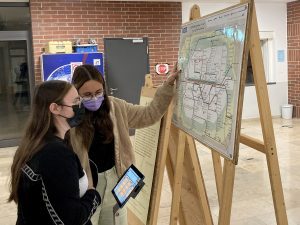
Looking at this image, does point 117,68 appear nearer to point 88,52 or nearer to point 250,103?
point 88,52

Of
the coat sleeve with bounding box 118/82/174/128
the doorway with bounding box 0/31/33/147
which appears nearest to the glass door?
the doorway with bounding box 0/31/33/147

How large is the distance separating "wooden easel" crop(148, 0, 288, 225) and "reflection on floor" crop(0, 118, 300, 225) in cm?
94

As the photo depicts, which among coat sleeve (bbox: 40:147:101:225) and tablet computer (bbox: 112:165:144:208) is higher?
coat sleeve (bbox: 40:147:101:225)

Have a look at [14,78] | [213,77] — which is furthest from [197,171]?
[14,78]

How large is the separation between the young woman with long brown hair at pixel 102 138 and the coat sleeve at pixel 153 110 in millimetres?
171

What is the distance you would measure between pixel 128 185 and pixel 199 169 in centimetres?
64

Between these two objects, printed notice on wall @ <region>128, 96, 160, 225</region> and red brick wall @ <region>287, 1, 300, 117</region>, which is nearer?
printed notice on wall @ <region>128, 96, 160, 225</region>

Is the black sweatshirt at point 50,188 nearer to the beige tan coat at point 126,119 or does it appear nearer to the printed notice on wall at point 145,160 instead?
the beige tan coat at point 126,119

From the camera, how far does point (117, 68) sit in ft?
23.4

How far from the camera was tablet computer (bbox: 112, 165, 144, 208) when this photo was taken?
179cm

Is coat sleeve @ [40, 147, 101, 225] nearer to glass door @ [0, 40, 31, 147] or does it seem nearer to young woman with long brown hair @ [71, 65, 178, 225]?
young woman with long brown hair @ [71, 65, 178, 225]

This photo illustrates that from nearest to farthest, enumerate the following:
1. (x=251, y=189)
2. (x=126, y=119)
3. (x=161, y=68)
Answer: (x=126, y=119) < (x=251, y=189) < (x=161, y=68)

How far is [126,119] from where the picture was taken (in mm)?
2141

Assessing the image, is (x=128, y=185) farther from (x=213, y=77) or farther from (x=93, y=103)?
(x=213, y=77)
